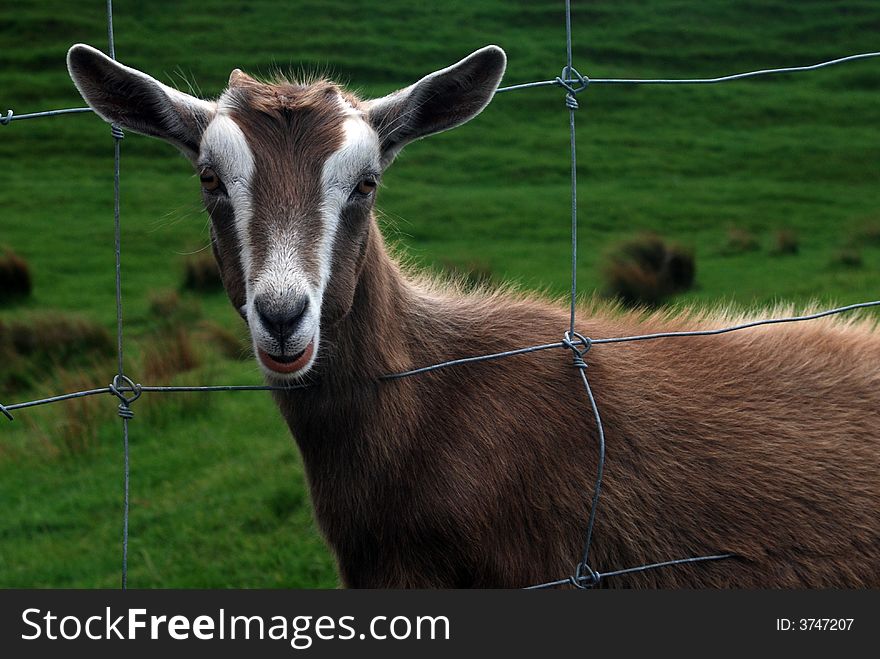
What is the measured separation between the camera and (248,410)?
370 inches

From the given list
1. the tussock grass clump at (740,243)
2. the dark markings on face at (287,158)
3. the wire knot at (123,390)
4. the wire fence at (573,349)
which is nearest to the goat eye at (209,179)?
the dark markings on face at (287,158)

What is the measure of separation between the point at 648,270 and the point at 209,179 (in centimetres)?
1089

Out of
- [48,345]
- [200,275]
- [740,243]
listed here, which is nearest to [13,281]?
[48,345]

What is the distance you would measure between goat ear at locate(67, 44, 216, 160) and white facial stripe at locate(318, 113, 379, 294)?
0.54 meters

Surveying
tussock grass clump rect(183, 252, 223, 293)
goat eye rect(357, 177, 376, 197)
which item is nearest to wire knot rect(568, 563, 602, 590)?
goat eye rect(357, 177, 376, 197)

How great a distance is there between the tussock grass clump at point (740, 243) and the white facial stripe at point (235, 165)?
43.1ft

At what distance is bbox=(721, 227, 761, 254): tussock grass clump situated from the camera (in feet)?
52.0

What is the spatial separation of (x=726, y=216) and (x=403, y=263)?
14.1 meters

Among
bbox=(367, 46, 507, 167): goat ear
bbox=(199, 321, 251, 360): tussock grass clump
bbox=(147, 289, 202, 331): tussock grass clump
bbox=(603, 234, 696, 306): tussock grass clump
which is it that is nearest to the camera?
bbox=(367, 46, 507, 167): goat ear

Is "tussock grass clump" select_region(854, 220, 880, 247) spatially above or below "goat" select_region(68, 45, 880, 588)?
above

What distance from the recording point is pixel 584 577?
392cm

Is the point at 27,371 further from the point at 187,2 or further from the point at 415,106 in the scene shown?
the point at 187,2

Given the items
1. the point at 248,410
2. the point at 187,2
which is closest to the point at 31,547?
the point at 248,410

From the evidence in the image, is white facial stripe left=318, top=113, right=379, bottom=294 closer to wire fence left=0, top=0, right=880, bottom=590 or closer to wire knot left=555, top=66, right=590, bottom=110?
wire fence left=0, top=0, right=880, bottom=590
